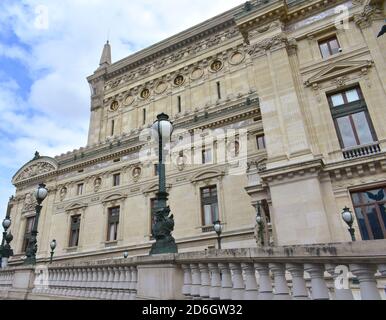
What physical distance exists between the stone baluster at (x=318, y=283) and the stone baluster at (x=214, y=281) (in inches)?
64.7

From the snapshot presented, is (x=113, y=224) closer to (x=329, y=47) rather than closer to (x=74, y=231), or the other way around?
(x=74, y=231)

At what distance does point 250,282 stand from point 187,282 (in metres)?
1.47

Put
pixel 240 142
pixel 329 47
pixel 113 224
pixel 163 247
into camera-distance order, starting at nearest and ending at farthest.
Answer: pixel 163 247, pixel 329 47, pixel 240 142, pixel 113 224

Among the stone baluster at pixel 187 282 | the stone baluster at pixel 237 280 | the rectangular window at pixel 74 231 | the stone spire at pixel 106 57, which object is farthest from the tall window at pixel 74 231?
the stone baluster at pixel 237 280

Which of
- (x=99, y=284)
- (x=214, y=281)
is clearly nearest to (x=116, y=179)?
(x=99, y=284)

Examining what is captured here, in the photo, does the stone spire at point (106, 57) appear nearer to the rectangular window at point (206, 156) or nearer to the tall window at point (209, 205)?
the rectangular window at point (206, 156)

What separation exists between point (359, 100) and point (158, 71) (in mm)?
26386

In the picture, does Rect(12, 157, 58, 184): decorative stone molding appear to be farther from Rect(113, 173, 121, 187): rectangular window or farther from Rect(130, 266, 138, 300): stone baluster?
Rect(130, 266, 138, 300): stone baluster

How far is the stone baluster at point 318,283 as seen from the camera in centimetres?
367

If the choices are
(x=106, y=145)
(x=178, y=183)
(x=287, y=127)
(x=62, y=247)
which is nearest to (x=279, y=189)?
(x=287, y=127)

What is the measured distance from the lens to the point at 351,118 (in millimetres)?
16125

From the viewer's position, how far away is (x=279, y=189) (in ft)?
50.6

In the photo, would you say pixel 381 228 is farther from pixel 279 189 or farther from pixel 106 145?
pixel 106 145

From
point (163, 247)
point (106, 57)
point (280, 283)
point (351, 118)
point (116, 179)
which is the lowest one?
point (280, 283)
